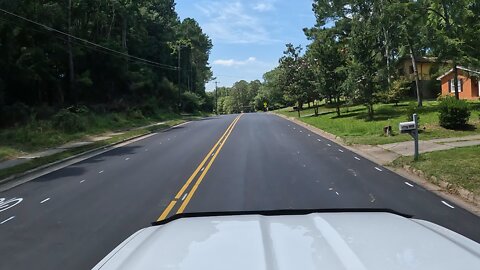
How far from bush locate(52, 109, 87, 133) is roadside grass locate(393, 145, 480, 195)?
23.2m

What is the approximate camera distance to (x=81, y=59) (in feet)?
163

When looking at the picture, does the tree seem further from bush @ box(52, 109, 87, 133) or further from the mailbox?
bush @ box(52, 109, 87, 133)

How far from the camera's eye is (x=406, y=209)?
29.8 feet

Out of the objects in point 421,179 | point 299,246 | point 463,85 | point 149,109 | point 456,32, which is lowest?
point 421,179

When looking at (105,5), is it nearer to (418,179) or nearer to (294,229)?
(418,179)

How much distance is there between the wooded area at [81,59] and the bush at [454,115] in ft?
81.6

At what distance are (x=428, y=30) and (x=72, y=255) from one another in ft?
117

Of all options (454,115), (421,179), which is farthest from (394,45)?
(421,179)

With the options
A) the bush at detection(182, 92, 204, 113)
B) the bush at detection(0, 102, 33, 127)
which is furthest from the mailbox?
the bush at detection(182, 92, 204, 113)

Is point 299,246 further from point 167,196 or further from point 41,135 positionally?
point 41,135

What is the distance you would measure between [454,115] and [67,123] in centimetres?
2293

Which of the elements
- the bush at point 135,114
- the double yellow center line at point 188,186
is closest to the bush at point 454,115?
the double yellow center line at point 188,186

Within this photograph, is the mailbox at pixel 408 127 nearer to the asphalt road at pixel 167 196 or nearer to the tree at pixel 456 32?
the asphalt road at pixel 167 196

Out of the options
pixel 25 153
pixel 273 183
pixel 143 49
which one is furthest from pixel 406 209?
pixel 143 49
